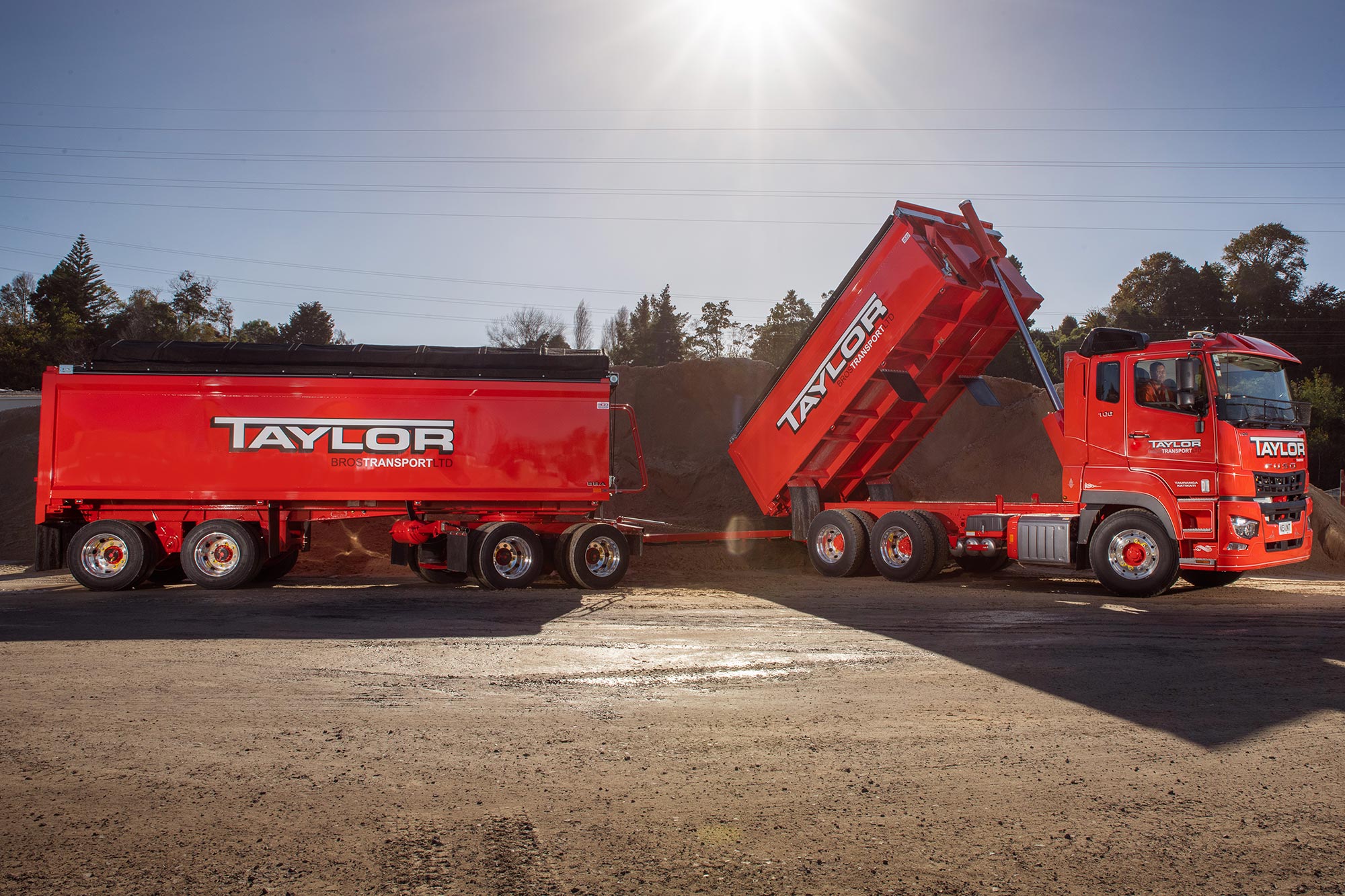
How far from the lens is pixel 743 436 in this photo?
1480 cm

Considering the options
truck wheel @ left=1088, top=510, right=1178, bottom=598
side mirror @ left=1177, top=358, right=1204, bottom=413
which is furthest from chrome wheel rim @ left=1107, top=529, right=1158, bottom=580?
side mirror @ left=1177, top=358, right=1204, bottom=413

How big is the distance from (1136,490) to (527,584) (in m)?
7.84

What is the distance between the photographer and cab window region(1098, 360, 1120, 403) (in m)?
11.3

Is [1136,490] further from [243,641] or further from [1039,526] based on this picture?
[243,641]

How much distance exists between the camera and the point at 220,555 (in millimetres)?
12289

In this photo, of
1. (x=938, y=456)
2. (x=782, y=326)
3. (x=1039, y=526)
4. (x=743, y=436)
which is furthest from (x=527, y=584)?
(x=782, y=326)

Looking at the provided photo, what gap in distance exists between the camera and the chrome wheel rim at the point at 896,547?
12.9 m

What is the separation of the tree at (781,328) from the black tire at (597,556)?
46.7 m

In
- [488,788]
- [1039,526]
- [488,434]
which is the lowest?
[488,788]

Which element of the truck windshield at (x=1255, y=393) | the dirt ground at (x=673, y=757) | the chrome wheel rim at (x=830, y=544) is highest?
the truck windshield at (x=1255, y=393)

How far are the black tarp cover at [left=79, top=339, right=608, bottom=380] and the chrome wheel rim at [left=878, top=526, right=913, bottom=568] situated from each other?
469 centimetres

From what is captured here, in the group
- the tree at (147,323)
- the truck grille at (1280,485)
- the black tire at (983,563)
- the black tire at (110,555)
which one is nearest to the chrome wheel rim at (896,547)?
the black tire at (983,563)

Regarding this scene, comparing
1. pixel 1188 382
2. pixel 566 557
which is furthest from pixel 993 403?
pixel 566 557

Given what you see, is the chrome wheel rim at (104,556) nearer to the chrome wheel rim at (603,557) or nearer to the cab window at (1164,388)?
the chrome wheel rim at (603,557)
